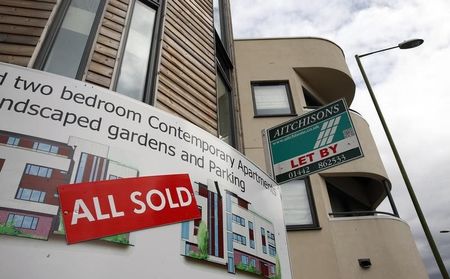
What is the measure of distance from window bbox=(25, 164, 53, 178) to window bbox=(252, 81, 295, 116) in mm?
9406

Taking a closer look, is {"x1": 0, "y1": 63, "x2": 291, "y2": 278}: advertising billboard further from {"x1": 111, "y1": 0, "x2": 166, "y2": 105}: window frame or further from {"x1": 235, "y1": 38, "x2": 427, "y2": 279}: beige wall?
{"x1": 235, "y1": 38, "x2": 427, "y2": 279}: beige wall

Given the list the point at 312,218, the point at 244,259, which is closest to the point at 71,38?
the point at 244,259

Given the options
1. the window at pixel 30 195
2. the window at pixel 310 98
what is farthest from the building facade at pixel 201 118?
the window at pixel 310 98

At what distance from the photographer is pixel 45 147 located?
243cm

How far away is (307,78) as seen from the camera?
13148 mm

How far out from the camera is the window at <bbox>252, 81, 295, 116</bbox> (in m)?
11.6

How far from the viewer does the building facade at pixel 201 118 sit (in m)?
2.43

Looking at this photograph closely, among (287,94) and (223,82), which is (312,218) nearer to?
(287,94)

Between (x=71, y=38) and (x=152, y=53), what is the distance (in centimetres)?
109

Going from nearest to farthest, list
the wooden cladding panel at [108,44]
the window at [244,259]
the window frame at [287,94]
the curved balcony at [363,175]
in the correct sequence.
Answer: the window at [244,259] < the wooden cladding panel at [108,44] < the curved balcony at [363,175] < the window frame at [287,94]

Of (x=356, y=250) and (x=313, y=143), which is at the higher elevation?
(x=313, y=143)

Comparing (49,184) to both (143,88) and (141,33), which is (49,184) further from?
(141,33)

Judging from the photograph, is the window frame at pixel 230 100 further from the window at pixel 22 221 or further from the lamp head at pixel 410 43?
the lamp head at pixel 410 43

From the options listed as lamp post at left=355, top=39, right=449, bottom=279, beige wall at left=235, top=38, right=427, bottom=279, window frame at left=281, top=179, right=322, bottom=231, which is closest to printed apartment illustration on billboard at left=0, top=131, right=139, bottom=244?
beige wall at left=235, top=38, right=427, bottom=279
